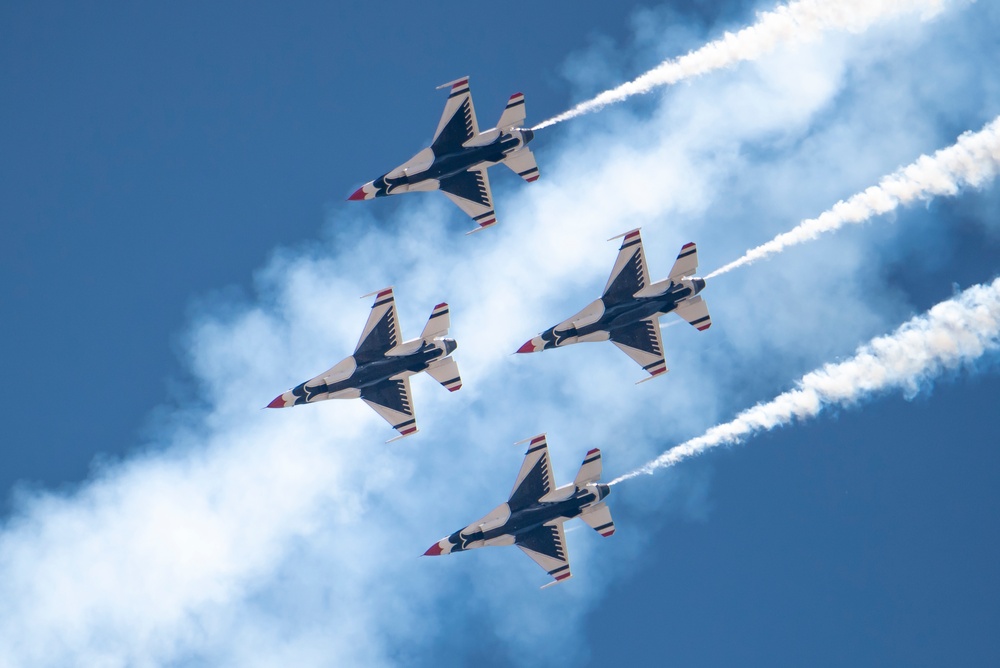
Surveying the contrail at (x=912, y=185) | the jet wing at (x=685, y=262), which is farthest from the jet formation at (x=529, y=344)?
the contrail at (x=912, y=185)

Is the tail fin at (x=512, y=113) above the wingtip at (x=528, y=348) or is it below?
above

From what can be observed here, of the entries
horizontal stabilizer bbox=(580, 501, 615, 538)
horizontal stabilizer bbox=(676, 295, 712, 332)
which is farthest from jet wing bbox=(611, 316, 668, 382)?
horizontal stabilizer bbox=(580, 501, 615, 538)

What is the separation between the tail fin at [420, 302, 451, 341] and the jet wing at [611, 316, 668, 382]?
783 centimetres

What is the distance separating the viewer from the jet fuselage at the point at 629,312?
→ 67.6 metres

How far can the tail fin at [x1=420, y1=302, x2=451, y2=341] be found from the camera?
225ft

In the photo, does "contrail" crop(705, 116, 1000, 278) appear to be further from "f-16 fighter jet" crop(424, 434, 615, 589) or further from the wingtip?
"f-16 fighter jet" crop(424, 434, 615, 589)

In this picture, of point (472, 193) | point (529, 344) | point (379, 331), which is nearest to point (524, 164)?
point (472, 193)

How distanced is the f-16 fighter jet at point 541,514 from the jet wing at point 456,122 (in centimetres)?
1422

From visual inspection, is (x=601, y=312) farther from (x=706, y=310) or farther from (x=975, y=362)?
(x=975, y=362)

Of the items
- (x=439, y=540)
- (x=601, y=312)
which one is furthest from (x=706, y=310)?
(x=439, y=540)

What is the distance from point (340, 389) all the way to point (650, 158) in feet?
62.1

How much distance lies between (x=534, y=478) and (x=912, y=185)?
22.4 meters

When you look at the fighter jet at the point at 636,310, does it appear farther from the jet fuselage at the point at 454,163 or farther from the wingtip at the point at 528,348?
the jet fuselage at the point at 454,163

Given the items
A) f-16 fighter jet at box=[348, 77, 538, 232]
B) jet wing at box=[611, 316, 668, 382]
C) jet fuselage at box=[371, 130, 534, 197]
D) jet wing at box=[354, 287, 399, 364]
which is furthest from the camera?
jet wing at box=[611, 316, 668, 382]
